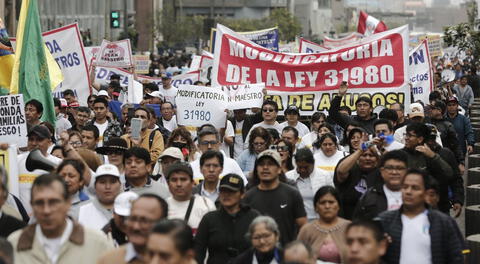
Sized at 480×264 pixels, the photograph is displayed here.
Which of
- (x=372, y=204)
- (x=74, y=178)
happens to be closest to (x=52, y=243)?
(x=74, y=178)

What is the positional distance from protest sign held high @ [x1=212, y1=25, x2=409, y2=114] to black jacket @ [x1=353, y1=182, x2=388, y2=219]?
708cm

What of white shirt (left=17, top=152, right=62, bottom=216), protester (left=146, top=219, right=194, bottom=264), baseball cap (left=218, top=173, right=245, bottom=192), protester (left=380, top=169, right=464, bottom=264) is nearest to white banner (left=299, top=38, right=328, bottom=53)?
white shirt (left=17, top=152, right=62, bottom=216)

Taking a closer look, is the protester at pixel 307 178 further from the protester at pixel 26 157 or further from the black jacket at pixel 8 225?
the black jacket at pixel 8 225

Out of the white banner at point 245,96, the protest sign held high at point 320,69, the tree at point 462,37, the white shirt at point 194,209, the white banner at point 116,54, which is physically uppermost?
the tree at point 462,37

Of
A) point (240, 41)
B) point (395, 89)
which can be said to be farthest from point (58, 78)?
point (395, 89)

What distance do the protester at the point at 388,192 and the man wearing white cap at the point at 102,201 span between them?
5.79 ft

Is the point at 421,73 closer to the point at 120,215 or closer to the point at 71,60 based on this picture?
the point at 71,60

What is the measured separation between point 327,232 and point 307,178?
7.44 feet

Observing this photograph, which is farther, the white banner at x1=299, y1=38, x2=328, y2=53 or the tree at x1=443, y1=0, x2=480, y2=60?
the tree at x1=443, y1=0, x2=480, y2=60

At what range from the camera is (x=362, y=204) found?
9.32 metres

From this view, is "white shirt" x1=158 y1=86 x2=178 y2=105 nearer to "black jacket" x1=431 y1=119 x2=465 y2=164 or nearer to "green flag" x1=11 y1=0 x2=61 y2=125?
"green flag" x1=11 y1=0 x2=61 y2=125

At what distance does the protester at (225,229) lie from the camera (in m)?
8.65

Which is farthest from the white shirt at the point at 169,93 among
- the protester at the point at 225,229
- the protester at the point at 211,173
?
the protester at the point at 225,229

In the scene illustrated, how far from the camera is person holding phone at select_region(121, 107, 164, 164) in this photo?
13.1 metres
